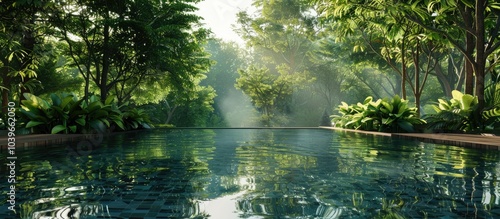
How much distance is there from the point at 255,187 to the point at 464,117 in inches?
459

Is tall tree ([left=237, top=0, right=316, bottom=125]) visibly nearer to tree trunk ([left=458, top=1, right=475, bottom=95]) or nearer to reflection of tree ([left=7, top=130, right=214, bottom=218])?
tree trunk ([left=458, top=1, right=475, bottom=95])

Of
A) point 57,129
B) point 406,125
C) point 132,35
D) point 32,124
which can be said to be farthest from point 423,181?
point 132,35

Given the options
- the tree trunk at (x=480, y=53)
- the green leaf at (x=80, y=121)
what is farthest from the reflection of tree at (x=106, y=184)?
the tree trunk at (x=480, y=53)

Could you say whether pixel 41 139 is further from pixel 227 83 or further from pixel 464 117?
pixel 227 83

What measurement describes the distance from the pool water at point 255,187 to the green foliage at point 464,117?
7.00 m

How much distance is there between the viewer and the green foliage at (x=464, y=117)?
13.4 m

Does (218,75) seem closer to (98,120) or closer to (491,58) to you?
(491,58)

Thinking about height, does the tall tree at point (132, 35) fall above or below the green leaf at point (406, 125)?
above

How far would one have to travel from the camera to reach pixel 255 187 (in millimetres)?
4523

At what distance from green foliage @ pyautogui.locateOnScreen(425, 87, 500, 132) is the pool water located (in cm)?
700

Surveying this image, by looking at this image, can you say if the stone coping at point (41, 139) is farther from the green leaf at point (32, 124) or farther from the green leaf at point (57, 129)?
the green leaf at point (32, 124)

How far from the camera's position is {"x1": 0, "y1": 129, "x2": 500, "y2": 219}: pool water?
135 inches

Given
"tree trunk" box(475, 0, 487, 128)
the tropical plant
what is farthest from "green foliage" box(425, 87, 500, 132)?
the tropical plant

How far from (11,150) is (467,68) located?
14959mm
